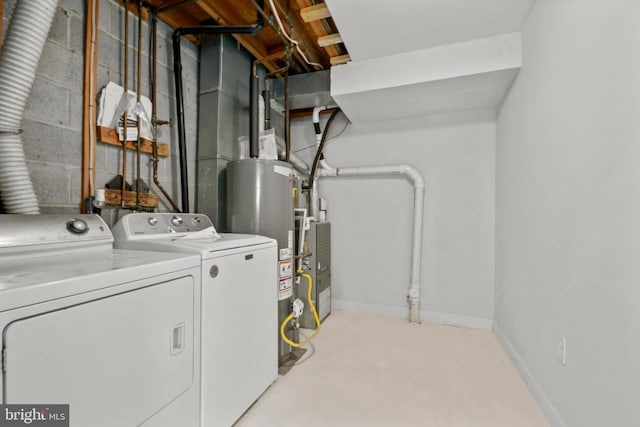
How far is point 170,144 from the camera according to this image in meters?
2.16

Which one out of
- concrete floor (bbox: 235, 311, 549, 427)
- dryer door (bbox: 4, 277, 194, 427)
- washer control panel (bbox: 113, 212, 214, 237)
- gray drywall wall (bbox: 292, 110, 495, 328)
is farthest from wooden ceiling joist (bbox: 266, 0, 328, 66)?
concrete floor (bbox: 235, 311, 549, 427)

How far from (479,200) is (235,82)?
2417 mm

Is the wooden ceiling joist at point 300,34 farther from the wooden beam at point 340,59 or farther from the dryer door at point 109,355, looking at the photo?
the dryer door at point 109,355

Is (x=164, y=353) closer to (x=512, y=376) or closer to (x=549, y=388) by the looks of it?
(x=549, y=388)

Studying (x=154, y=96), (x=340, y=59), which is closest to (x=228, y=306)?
(x=154, y=96)

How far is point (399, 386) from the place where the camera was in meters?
1.79

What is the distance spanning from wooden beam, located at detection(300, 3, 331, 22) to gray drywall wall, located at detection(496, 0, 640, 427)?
123 centimetres

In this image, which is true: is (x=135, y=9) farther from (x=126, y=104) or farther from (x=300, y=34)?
(x=300, y=34)

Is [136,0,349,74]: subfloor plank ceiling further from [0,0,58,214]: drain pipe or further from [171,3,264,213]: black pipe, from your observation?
[0,0,58,214]: drain pipe

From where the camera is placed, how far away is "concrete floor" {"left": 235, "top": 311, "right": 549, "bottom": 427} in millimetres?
1511

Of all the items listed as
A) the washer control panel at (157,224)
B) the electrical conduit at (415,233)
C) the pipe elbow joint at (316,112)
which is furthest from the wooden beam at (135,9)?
the electrical conduit at (415,233)

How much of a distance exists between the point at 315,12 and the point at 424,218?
2030mm

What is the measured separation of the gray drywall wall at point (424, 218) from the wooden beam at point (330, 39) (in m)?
1.08

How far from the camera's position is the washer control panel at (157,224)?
4.76 ft
